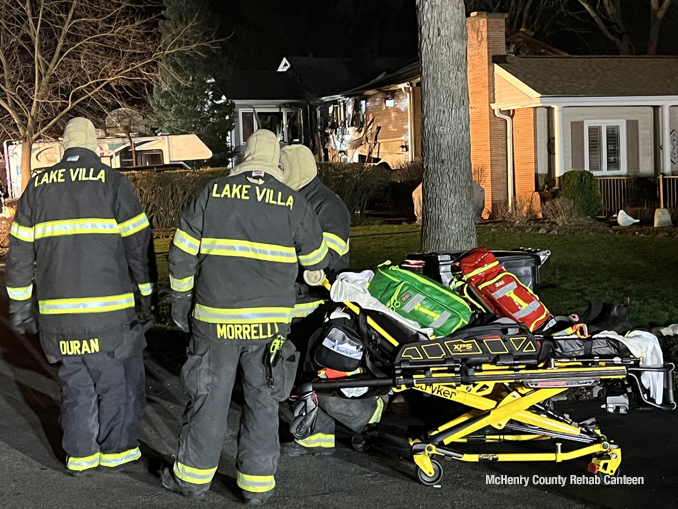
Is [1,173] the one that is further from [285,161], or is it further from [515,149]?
[285,161]

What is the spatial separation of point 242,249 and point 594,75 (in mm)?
20287

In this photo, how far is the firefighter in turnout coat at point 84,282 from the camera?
5273 mm

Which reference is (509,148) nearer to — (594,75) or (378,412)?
(594,75)

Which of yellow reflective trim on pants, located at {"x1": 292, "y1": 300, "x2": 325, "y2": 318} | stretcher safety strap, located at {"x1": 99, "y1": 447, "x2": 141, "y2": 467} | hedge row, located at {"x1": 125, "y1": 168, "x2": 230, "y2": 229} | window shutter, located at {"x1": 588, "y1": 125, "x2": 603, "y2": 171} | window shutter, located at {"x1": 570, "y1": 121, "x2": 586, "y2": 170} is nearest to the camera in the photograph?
stretcher safety strap, located at {"x1": 99, "y1": 447, "x2": 141, "y2": 467}

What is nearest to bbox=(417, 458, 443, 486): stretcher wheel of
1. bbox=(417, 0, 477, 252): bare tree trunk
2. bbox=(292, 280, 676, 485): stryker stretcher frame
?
bbox=(292, 280, 676, 485): stryker stretcher frame

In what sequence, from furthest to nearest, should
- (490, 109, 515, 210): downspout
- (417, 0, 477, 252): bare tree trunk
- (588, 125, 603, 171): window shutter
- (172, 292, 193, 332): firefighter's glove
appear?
(588, 125, 603, 171): window shutter, (490, 109, 515, 210): downspout, (417, 0, 477, 252): bare tree trunk, (172, 292, 193, 332): firefighter's glove

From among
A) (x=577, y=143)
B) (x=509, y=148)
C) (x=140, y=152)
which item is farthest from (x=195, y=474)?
(x=140, y=152)

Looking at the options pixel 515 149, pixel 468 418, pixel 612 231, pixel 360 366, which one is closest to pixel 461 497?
pixel 468 418

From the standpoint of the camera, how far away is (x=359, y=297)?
535 centimetres

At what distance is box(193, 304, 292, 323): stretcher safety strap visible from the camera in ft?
16.1

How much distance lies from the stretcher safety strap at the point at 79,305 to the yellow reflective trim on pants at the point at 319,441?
1.39m

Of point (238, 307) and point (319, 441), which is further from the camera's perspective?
point (319, 441)

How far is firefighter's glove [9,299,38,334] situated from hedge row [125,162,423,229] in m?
15.0

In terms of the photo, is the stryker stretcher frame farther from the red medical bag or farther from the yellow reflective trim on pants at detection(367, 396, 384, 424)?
the yellow reflective trim on pants at detection(367, 396, 384, 424)
